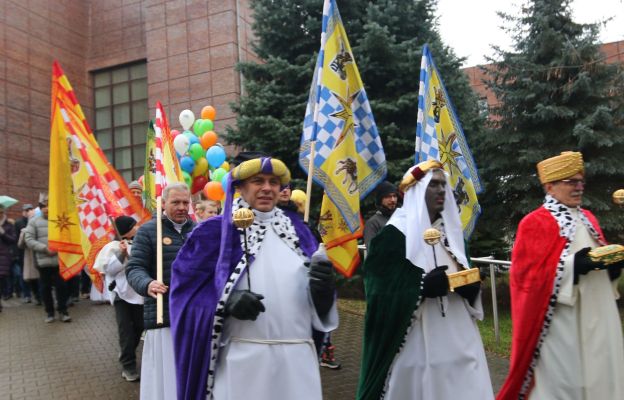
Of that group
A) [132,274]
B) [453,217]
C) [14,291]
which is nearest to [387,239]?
[453,217]

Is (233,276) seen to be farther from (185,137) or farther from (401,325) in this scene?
(185,137)

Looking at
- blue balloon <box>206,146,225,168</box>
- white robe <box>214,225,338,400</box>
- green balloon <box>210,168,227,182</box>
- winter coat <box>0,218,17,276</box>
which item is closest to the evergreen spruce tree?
green balloon <box>210,168,227,182</box>

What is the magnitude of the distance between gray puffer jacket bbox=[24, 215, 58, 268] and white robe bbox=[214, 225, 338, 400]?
7.38m

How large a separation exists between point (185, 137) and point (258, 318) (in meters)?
10.1

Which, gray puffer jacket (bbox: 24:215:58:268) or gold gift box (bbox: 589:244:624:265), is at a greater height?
gray puffer jacket (bbox: 24:215:58:268)

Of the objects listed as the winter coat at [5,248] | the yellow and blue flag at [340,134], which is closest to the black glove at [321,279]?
the yellow and blue flag at [340,134]

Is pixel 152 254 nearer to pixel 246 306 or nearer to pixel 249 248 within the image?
pixel 249 248

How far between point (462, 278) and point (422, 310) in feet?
1.24

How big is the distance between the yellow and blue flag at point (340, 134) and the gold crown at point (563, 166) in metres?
1.47

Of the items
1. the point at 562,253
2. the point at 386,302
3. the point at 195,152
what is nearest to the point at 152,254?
the point at 386,302

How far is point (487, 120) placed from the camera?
37.3 feet

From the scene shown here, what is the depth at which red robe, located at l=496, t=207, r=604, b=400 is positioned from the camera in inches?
173

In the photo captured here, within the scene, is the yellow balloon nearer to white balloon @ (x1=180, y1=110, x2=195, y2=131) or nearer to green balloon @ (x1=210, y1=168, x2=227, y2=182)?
green balloon @ (x1=210, y1=168, x2=227, y2=182)

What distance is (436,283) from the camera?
3.89 meters
